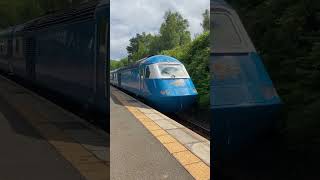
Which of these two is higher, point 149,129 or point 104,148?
point 149,129

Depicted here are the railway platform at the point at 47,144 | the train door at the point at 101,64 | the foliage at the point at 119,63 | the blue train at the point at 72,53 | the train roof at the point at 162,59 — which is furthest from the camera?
the blue train at the point at 72,53

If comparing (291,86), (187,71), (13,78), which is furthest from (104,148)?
(13,78)

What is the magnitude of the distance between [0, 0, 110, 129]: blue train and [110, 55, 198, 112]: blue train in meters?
0.61

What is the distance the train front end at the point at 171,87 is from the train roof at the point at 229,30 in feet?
0.90

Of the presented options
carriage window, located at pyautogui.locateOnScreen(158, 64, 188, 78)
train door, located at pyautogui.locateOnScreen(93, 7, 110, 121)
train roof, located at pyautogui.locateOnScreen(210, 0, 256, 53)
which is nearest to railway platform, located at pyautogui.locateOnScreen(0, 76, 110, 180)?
train door, located at pyautogui.locateOnScreen(93, 7, 110, 121)

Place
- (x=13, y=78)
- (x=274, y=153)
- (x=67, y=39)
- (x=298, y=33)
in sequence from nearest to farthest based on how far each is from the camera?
→ (x=298, y=33) → (x=274, y=153) → (x=67, y=39) → (x=13, y=78)

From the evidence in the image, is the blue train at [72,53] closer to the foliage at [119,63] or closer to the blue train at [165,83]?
the blue train at [165,83]

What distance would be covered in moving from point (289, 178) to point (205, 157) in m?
0.61

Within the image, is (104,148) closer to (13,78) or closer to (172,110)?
(172,110)

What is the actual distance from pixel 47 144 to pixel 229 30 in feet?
9.77

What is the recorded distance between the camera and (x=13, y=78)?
766cm

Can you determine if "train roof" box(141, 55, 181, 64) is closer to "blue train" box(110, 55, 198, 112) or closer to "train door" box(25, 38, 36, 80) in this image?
"blue train" box(110, 55, 198, 112)

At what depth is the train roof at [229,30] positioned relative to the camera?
222 centimetres

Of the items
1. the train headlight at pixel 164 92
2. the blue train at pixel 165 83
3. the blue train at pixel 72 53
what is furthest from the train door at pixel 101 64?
the train headlight at pixel 164 92
